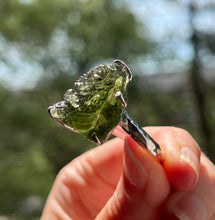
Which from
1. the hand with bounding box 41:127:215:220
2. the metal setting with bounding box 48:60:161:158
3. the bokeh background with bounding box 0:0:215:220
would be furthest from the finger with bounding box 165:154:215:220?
the bokeh background with bounding box 0:0:215:220

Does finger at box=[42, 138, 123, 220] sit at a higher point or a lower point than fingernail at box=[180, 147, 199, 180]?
lower

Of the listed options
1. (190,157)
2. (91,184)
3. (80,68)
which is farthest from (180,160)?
(80,68)

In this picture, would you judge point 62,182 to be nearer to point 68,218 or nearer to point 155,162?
point 68,218

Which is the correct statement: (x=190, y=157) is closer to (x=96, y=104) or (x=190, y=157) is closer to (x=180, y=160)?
(x=180, y=160)

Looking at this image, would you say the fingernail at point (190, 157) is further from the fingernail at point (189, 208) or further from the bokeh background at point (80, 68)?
the bokeh background at point (80, 68)

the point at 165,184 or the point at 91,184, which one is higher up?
the point at 165,184

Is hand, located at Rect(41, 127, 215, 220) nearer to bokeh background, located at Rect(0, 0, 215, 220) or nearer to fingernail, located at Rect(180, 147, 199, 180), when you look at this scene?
fingernail, located at Rect(180, 147, 199, 180)
